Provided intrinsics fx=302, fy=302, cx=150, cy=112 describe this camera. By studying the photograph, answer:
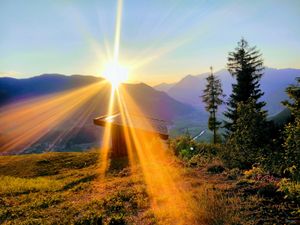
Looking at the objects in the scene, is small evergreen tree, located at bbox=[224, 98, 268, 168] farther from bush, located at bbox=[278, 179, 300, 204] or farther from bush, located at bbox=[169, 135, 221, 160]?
bush, located at bbox=[278, 179, 300, 204]

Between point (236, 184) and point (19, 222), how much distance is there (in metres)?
7.52

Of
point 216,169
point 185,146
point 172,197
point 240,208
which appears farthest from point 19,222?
point 185,146

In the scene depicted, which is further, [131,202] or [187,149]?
[187,149]

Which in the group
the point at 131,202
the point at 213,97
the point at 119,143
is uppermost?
the point at 213,97

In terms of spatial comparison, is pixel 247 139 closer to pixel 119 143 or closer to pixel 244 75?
pixel 119 143

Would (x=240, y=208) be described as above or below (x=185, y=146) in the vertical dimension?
above

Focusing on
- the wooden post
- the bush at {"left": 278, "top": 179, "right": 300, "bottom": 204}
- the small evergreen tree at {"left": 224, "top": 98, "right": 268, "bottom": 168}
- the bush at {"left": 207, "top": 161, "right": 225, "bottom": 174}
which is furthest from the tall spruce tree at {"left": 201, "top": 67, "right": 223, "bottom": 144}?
the bush at {"left": 278, "top": 179, "right": 300, "bottom": 204}

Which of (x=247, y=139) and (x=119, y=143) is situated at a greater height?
(x=247, y=139)

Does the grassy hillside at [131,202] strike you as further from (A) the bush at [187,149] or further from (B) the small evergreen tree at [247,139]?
(A) the bush at [187,149]

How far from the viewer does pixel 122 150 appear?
1081 inches

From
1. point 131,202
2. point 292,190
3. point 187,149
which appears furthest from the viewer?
point 187,149

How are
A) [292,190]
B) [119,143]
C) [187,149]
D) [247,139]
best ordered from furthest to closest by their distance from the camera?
[119,143] → [187,149] → [247,139] → [292,190]

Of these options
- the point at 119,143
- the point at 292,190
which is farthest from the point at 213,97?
the point at 292,190

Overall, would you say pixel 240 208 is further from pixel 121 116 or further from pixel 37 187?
pixel 121 116
